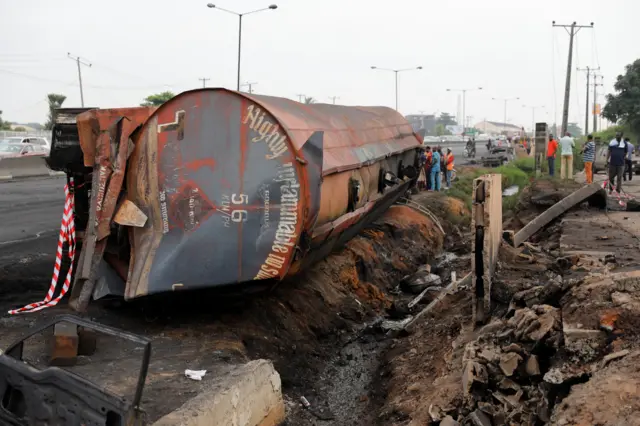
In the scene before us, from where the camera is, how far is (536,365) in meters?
5.26

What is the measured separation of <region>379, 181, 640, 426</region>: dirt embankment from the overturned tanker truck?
6.05 feet

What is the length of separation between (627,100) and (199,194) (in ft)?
146

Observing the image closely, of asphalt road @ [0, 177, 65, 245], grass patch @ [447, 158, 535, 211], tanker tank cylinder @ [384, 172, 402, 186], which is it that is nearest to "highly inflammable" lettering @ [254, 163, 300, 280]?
tanker tank cylinder @ [384, 172, 402, 186]

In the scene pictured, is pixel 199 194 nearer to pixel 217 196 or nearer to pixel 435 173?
pixel 217 196

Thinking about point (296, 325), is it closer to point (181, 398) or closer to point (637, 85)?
point (181, 398)

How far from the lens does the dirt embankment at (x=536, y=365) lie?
174 inches

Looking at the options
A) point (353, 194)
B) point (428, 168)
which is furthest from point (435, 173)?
point (353, 194)

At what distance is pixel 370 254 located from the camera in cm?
1161

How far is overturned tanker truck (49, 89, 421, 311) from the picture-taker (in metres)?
6.95

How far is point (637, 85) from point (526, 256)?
39.6m

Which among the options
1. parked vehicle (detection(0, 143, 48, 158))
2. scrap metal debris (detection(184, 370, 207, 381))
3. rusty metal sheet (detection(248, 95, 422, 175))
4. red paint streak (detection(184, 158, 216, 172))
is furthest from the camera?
parked vehicle (detection(0, 143, 48, 158))

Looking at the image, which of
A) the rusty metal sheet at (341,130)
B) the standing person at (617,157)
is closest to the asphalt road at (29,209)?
the rusty metal sheet at (341,130)

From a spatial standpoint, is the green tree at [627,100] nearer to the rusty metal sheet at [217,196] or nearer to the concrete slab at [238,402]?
the rusty metal sheet at [217,196]

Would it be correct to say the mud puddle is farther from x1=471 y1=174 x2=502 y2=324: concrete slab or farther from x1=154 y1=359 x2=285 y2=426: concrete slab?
x1=471 y1=174 x2=502 y2=324: concrete slab
